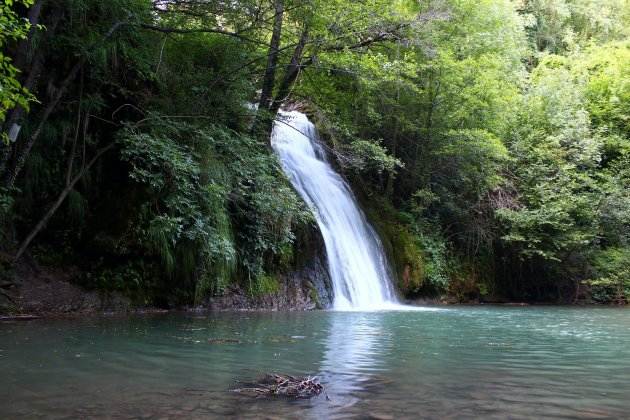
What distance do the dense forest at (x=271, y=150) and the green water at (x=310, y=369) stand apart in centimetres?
229

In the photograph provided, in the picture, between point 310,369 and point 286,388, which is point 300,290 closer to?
point 310,369

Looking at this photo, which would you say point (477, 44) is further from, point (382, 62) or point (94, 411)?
point (94, 411)

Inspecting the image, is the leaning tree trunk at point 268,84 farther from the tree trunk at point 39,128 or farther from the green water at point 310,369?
the green water at point 310,369

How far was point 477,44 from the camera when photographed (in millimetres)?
18297

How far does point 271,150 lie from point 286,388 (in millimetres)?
10150

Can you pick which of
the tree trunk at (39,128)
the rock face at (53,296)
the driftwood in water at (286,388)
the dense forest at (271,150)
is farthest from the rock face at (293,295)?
the driftwood in water at (286,388)

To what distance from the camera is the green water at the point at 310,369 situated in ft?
11.4

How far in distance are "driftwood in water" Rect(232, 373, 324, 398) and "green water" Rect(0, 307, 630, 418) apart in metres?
0.13

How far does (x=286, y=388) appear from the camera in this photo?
3.80 metres

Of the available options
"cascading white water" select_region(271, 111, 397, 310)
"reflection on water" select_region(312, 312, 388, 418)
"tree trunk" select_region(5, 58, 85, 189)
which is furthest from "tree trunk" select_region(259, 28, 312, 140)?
"reflection on water" select_region(312, 312, 388, 418)

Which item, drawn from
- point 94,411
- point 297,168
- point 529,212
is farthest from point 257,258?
point 529,212

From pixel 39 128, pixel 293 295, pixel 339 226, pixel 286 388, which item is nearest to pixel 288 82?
pixel 339 226

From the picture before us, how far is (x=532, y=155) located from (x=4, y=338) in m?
18.3

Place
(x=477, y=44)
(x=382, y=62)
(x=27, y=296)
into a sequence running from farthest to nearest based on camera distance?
(x=477, y=44) → (x=382, y=62) → (x=27, y=296)
